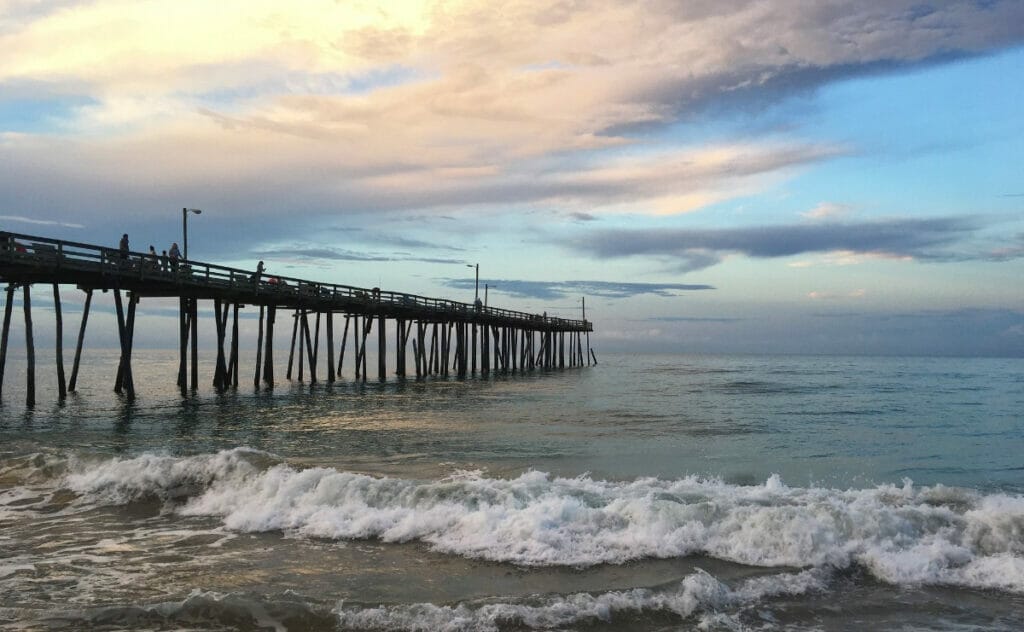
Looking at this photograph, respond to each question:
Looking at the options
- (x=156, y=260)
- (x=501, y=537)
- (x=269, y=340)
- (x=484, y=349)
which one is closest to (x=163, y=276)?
(x=156, y=260)

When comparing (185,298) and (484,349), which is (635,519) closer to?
(185,298)

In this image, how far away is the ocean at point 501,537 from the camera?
635 cm

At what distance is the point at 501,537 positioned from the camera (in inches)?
333

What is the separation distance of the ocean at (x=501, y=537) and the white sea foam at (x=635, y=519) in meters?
0.03

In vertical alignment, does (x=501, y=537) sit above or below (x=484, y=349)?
below

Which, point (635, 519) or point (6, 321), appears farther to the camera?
point (6, 321)

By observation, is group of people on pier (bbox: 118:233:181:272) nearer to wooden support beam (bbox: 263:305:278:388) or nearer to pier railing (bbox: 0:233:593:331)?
pier railing (bbox: 0:233:593:331)

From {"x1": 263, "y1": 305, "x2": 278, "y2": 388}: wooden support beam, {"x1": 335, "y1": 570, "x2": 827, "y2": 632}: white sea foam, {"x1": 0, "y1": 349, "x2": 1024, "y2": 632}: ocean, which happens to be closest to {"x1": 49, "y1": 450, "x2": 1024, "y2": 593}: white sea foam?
{"x1": 0, "y1": 349, "x2": 1024, "y2": 632}: ocean

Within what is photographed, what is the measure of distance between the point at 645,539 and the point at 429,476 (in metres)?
5.40

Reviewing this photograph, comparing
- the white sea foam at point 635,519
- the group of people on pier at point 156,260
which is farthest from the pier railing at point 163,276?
the white sea foam at point 635,519

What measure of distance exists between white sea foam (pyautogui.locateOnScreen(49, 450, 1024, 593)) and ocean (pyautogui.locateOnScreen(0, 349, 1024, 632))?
31mm

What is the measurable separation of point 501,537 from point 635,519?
1.64 meters

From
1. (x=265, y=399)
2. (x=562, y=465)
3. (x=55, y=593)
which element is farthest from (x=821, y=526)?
(x=265, y=399)

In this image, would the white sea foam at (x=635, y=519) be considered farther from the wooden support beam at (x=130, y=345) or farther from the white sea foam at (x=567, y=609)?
the wooden support beam at (x=130, y=345)
